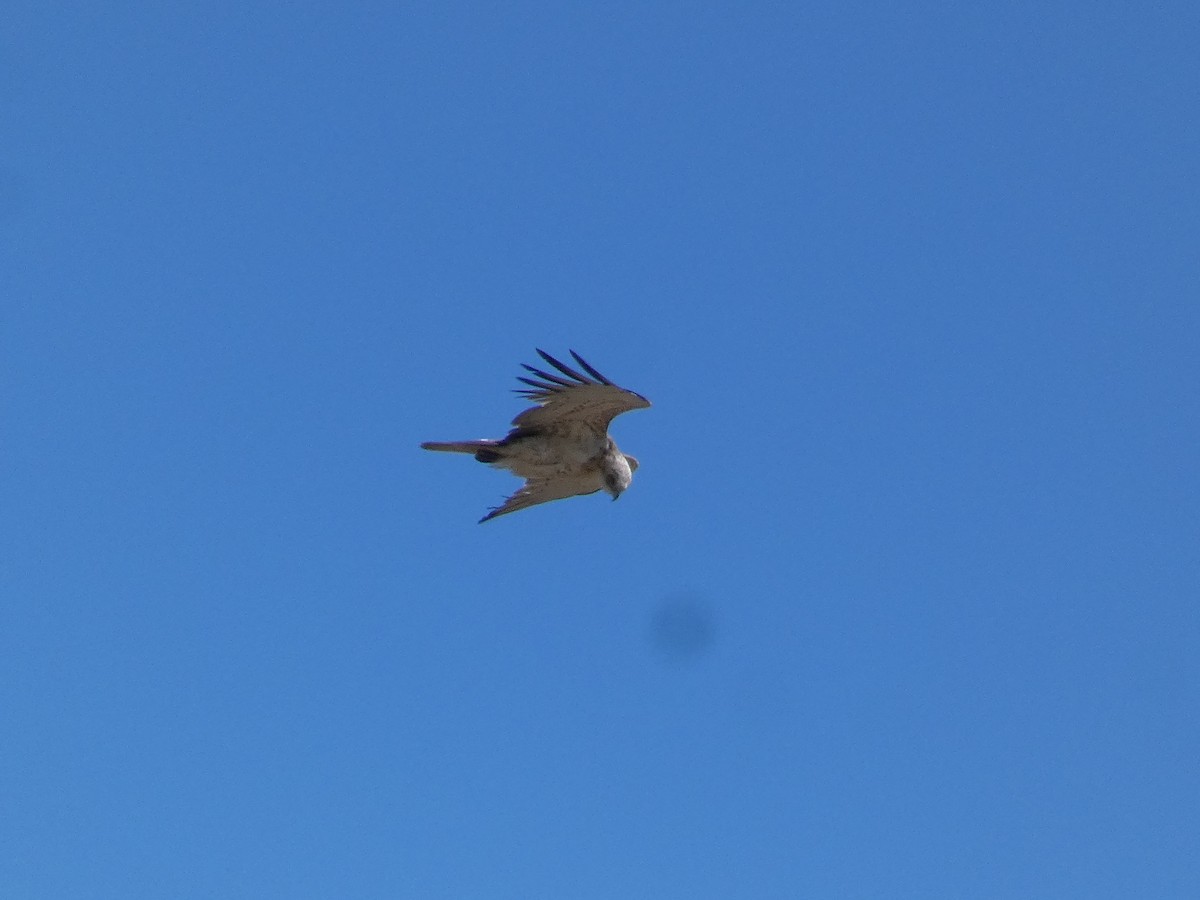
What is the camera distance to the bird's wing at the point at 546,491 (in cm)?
1748

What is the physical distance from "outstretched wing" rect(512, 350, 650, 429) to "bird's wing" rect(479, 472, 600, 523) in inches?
41.5

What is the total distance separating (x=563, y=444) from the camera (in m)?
16.8

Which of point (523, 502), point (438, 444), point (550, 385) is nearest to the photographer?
point (550, 385)

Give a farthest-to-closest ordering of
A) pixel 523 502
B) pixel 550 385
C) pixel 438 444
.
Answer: pixel 523 502, pixel 438 444, pixel 550 385

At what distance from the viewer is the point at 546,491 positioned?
1767cm

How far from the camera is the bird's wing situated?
17.5 metres

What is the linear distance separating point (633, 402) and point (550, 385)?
1.04 meters

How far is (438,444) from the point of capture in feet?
54.5

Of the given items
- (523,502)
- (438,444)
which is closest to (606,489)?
(523,502)

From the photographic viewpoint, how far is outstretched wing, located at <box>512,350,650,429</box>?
15.3 m

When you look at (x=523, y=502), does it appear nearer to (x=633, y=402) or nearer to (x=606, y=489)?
(x=606, y=489)

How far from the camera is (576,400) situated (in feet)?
52.1

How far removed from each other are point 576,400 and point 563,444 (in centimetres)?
103

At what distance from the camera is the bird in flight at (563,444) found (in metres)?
15.6
